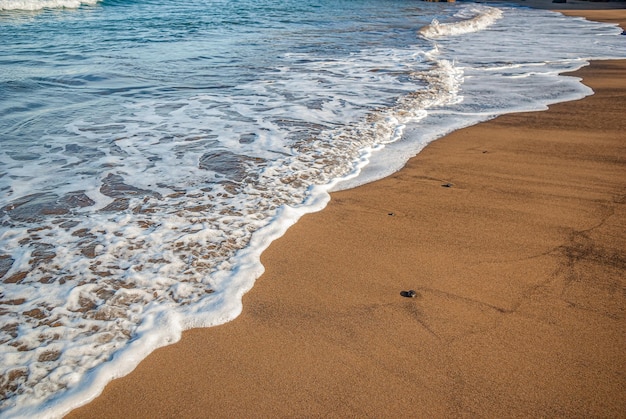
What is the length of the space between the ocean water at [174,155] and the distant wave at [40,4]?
34.7 ft

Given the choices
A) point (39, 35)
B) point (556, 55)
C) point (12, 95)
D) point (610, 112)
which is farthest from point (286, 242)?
point (39, 35)

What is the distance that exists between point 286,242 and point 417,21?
17552mm

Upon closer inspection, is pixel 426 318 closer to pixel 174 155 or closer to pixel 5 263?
pixel 5 263

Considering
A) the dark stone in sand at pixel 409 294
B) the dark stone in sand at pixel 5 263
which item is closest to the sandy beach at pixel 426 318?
the dark stone in sand at pixel 409 294

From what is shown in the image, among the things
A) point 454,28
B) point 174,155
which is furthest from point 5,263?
point 454,28

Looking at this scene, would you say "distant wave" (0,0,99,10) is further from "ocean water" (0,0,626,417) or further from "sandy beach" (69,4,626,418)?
"sandy beach" (69,4,626,418)

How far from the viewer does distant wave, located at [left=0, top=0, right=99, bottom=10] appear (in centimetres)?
2049

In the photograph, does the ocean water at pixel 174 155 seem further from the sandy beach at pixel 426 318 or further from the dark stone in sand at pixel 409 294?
the dark stone in sand at pixel 409 294

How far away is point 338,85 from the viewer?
7.78 m

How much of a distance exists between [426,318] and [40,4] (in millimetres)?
24989

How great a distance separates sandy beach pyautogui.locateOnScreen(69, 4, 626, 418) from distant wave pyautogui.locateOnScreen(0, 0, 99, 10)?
75.0 feet

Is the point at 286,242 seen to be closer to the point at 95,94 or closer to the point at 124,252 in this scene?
the point at 124,252

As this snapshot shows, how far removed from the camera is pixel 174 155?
4.76m

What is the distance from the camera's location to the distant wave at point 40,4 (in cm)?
2049
